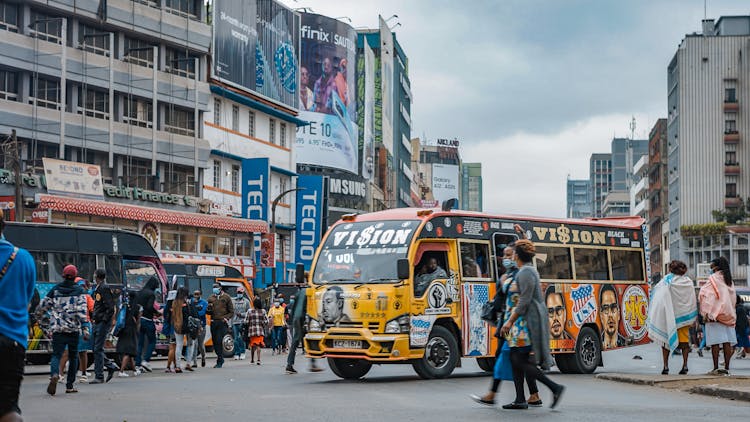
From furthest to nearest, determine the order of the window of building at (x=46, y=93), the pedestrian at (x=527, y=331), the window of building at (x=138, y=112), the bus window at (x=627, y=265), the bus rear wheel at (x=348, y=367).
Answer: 1. the window of building at (x=138, y=112)
2. the window of building at (x=46, y=93)
3. the bus window at (x=627, y=265)
4. the bus rear wheel at (x=348, y=367)
5. the pedestrian at (x=527, y=331)

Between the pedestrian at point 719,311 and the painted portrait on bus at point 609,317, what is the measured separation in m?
4.21

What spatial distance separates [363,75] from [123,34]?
48360 millimetres

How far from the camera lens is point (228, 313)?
27.5 metres

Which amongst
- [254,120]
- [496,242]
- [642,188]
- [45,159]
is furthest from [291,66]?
[642,188]

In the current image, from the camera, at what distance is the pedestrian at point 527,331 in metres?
12.9

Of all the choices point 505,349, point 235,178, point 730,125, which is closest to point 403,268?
point 505,349

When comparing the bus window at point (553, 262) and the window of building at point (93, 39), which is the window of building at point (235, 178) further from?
the bus window at point (553, 262)

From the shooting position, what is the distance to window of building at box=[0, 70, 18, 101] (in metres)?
50.4

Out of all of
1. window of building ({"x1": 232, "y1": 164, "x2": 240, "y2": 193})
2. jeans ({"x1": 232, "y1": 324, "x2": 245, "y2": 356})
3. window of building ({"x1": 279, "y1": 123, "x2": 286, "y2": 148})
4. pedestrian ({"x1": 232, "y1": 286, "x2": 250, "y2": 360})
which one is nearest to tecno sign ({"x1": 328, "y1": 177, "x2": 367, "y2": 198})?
window of building ({"x1": 279, "y1": 123, "x2": 286, "y2": 148})

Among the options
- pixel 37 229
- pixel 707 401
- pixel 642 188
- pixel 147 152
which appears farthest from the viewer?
pixel 642 188

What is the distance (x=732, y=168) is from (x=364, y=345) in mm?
101748

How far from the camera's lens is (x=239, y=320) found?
35.0m

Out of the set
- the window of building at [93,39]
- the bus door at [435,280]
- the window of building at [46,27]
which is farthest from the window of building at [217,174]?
the bus door at [435,280]

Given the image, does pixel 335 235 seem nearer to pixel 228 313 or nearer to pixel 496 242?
pixel 496 242
